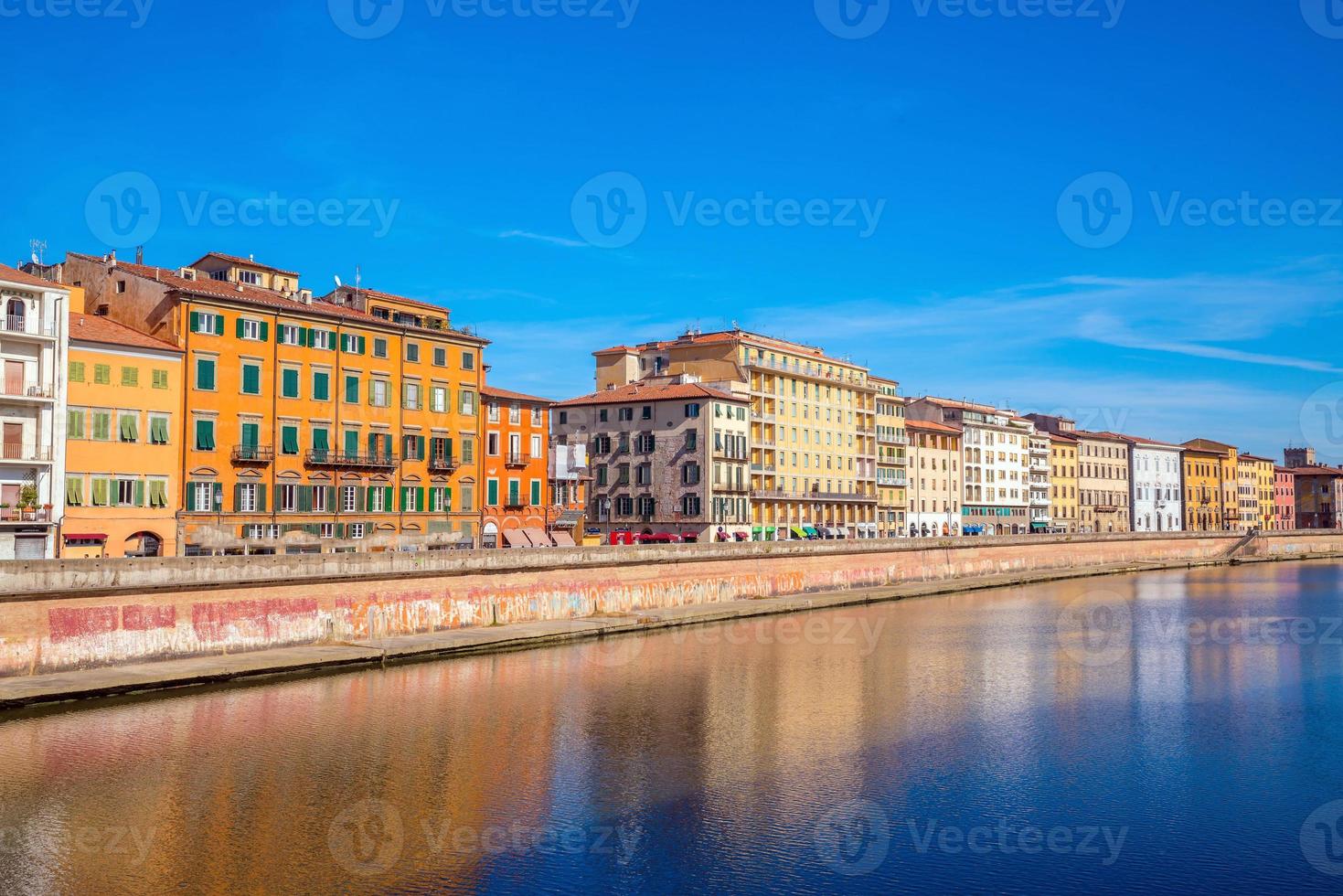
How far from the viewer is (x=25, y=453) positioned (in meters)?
46.9

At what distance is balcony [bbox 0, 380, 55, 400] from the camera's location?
46.7 m

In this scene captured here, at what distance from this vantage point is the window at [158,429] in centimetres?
5175

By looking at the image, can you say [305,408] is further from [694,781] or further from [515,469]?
[694,781]

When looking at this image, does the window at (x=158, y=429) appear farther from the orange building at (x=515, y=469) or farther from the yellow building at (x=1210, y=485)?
the yellow building at (x=1210, y=485)

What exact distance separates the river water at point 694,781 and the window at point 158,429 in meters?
18.5

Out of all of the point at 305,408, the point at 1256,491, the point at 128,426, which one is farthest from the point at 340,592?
the point at 1256,491

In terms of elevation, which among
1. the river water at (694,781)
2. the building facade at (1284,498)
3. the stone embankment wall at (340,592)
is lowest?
the river water at (694,781)

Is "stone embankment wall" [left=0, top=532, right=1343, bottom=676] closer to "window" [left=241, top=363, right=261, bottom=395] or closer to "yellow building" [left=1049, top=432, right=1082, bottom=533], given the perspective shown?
"window" [left=241, top=363, right=261, bottom=395]

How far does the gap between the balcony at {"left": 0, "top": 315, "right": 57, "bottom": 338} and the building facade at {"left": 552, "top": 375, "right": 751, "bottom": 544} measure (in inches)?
1877

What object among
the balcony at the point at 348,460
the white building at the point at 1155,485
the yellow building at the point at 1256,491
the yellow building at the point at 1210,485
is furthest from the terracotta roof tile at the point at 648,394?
the yellow building at the point at 1256,491

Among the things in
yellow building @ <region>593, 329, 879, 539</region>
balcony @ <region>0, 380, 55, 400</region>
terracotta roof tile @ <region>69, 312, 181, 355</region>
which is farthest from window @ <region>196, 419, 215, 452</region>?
yellow building @ <region>593, 329, 879, 539</region>

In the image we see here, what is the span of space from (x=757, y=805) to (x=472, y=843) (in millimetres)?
5971

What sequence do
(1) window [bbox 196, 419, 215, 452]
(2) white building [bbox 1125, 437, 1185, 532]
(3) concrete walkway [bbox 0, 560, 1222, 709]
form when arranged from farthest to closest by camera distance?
(2) white building [bbox 1125, 437, 1185, 532] → (1) window [bbox 196, 419, 215, 452] → (3) concrete walkway [bbox 0, 560, 1222, 709]

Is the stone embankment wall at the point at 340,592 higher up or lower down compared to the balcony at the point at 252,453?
lower down
